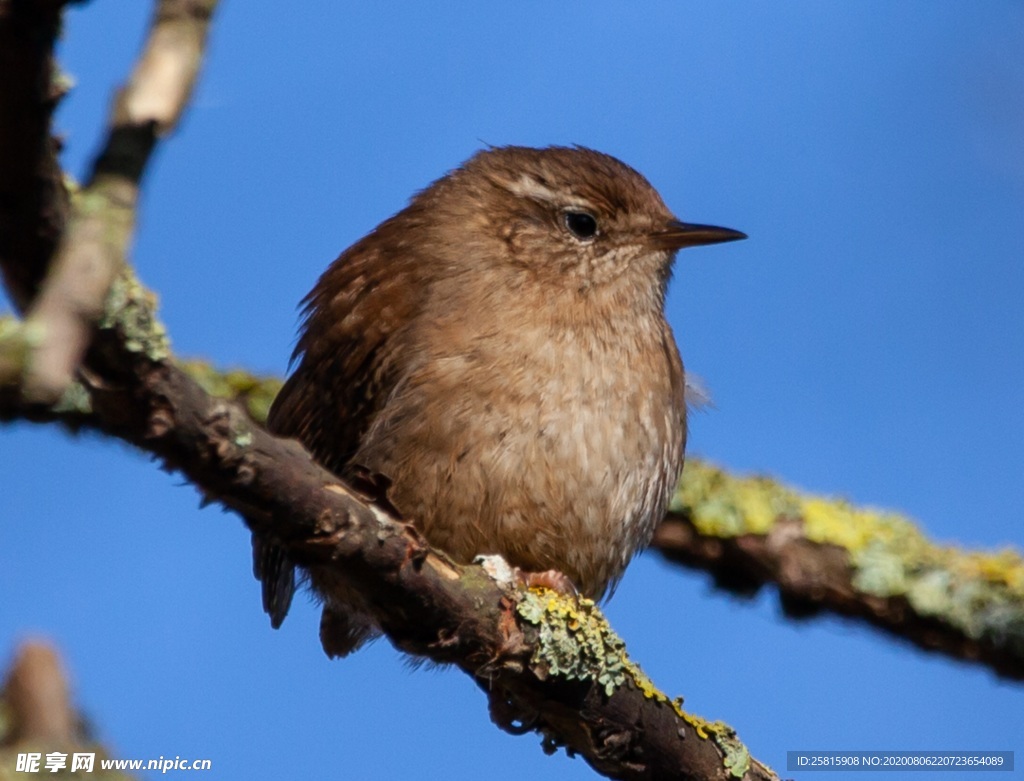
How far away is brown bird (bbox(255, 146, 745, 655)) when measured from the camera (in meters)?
4.30

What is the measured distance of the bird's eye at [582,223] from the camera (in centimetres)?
521

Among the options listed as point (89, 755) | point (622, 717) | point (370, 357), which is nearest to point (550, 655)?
point (622, 717)

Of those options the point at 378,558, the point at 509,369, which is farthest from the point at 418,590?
the point at 509,369

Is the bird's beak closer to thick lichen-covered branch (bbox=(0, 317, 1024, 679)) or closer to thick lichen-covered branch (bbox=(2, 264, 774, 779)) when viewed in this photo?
thick lichen-covered branch (bbox=(0, 317, 1024, 679))

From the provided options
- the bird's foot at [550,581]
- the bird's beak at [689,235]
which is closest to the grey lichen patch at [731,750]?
the bird's foot at [550,581]

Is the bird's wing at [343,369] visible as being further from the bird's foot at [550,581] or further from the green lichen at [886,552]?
the green lichen at [886,552]

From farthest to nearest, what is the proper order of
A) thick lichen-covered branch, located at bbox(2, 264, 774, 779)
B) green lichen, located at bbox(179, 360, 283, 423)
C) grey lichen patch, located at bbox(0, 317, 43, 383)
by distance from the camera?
green lichen, located at bbox(179, 360, 283, 423)
thick lichen-covered branch, located at bbox(2, 264, 774, 779)
grey lichen patch, located at bbox(0, 317, 43, 383)

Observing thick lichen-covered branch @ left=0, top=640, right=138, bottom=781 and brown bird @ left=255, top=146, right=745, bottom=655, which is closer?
thick lichen-covered branch @ left=0, top=640, right=138, bottom=781

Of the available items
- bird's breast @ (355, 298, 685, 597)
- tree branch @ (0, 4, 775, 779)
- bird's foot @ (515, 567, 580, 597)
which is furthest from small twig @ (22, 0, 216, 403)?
bird's foot @ (515, 567, 580, 597)

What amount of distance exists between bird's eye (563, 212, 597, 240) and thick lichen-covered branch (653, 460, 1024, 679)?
3.79 ft

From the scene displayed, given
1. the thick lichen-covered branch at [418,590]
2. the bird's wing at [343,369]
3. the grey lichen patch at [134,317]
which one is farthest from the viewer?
the bird's wing at [343,369]

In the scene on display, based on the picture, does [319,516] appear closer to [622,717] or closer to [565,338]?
[622,717]

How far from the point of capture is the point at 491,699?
415 cm

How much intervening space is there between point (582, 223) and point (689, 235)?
0.41 metres
